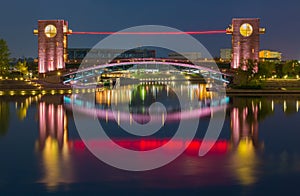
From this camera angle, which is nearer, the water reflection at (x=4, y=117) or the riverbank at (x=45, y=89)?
the water reflection at (x=4, y=117)

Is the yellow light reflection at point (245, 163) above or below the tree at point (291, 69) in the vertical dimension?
below

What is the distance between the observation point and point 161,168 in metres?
11.6

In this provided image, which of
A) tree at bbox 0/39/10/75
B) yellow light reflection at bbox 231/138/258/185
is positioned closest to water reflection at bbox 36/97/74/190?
yellow light reflection at bbox 231/138/258/185

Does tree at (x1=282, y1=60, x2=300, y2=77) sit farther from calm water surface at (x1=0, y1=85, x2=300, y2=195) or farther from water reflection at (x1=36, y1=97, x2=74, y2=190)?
water reflection at (x1=36, y1=97, x2=74, y2=190)

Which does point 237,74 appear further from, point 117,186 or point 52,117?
point 117,186

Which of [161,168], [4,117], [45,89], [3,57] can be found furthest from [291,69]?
[161,168]

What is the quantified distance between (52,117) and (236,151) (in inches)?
438

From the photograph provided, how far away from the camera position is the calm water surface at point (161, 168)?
10.1 m

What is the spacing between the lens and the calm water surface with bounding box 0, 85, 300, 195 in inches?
397

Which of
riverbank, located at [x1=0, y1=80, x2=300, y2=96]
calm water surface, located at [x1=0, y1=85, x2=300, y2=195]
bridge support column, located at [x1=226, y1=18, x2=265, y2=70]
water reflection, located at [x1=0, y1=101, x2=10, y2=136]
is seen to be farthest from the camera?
bridge support column, located at [x1=226, y1=18, x2=265, y2=70]

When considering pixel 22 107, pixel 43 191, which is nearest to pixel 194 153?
pixel 43 191

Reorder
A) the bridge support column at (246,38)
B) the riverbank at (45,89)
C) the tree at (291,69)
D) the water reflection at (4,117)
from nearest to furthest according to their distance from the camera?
the water reflection at (4,117), the riverbank at (45,89), the tree at (291,69), the bridge support column at (246,38)

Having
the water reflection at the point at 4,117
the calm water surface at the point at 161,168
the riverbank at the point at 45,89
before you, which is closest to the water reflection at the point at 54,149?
the calm water surface at the point at 161,168

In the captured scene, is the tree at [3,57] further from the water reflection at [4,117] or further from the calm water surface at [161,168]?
the calm water surface at [161,168]
